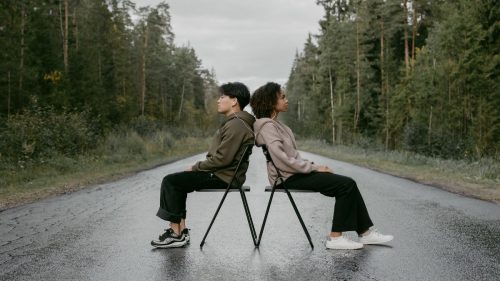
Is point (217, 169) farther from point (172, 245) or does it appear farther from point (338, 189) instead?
point (338, 189)

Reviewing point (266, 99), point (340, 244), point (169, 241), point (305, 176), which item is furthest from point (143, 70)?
point (340, 244)

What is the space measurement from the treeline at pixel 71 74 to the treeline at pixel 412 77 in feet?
59.0

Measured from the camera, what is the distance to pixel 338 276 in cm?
468

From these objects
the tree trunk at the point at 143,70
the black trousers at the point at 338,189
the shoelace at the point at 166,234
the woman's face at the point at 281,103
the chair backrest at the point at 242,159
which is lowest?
the shoelace at the point at 166,234

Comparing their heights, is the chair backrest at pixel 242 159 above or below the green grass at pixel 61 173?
above

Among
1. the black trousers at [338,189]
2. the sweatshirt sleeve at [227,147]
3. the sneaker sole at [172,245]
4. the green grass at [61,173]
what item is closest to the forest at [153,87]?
the green grass at [61,173]

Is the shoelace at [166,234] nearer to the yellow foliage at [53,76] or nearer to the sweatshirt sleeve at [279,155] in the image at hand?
the sweatshirt sleeve at [279,155]

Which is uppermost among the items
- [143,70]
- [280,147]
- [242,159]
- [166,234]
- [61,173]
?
[143,70]

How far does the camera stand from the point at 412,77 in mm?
37656

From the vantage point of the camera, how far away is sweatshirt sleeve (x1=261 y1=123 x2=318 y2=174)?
18.9 feet

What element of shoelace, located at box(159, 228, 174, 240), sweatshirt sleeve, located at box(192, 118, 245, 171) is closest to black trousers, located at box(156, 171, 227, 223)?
shoelace, located at box(159, 228, 174, 240)

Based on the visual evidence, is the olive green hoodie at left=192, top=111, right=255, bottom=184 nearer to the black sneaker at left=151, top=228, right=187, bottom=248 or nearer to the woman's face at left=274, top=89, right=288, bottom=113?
the woman's face at left=274, top=89, right=288, bottom=113

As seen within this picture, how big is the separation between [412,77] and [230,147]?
34413mm

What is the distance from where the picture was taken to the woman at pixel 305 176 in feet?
19.1
